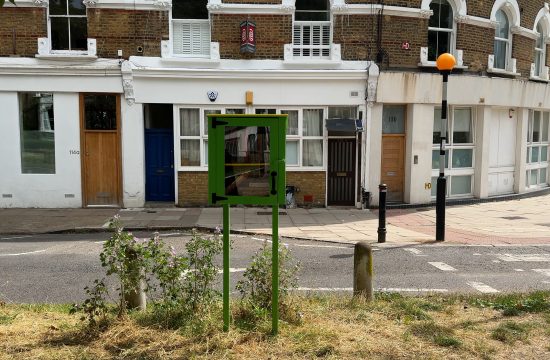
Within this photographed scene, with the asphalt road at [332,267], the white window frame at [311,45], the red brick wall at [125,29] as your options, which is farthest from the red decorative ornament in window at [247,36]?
the asphalt road at [332,267]

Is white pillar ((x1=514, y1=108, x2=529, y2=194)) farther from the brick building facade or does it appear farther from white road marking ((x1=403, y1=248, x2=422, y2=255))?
white road marking ((x1=403, y1=248, x2=422, y2=255))

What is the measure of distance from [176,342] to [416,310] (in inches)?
99.9

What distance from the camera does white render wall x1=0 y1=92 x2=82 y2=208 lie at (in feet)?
46.1

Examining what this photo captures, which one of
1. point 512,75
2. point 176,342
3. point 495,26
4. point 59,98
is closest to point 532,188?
point 512,75

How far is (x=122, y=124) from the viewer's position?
14.1 metres

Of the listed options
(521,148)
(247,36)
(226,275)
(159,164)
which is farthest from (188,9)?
(521,148)

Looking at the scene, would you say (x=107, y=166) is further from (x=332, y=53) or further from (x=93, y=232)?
(x=332, y=53)

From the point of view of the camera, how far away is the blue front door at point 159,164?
1486 centimetres

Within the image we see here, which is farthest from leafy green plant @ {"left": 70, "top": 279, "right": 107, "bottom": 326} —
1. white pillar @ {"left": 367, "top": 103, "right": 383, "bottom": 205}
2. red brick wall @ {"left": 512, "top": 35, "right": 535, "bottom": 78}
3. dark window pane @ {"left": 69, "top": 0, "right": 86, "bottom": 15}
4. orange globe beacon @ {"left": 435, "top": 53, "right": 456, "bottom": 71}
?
red brick wall @ {"left": 512, "top": 35, "right": 535, "bottom": 78}

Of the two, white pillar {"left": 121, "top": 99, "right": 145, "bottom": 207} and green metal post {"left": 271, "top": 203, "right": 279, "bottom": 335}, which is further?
white pillar {"left": 121, "top": 99, "right": 145, "bottom": 207}

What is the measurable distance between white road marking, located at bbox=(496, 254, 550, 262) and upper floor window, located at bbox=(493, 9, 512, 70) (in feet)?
31.4

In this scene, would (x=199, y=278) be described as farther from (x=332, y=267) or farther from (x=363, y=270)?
(x=332, y=267)

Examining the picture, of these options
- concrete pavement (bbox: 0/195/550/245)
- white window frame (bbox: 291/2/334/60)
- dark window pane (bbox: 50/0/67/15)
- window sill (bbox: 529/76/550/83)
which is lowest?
concrete pavement (bbox: 0/195/550/245)

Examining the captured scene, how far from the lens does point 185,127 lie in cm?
1457
